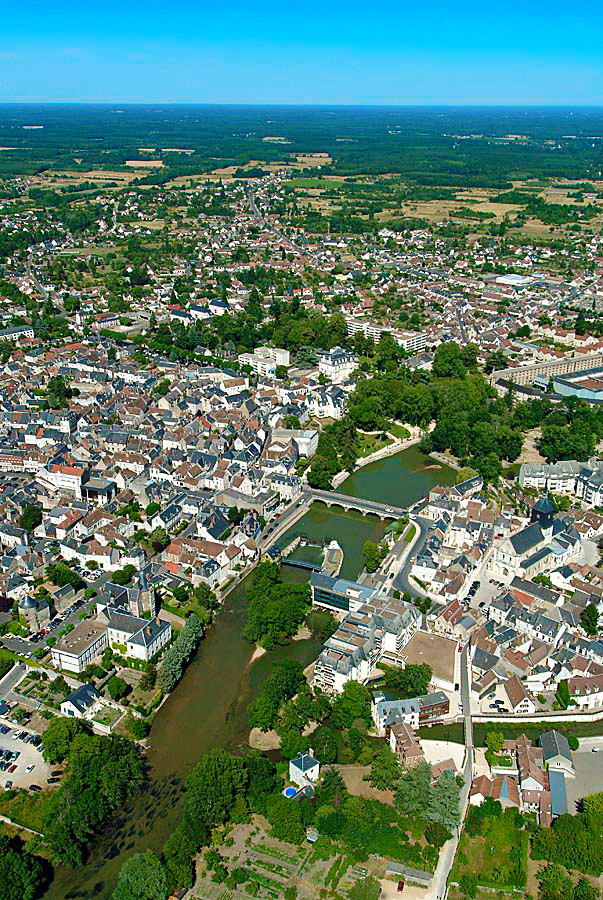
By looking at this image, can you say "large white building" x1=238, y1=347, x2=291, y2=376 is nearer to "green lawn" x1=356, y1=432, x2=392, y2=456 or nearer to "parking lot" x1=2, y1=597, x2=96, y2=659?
"green lawn" x1=356, y1=432, x2=392, y2=456

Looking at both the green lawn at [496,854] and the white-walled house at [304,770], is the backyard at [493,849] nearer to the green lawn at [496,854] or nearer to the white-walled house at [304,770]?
the green lawn at [496,854]

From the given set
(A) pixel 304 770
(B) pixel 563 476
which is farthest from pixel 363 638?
(B) pixel 563 476

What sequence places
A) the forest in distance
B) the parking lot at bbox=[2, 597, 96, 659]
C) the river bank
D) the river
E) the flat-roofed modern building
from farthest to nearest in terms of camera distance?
1. the forest in distance
2. the river bank
3. the parking lot at bbox=[2, 597, 96, 659]
4. the flat-roofed modern building
5. the river

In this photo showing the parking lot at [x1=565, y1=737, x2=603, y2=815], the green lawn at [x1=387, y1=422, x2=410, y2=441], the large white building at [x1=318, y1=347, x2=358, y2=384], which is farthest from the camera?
the large white building at [x1=318, y1=347, x2=358, y2=384]

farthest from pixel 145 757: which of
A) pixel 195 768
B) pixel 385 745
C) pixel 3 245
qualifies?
pixel 3 245

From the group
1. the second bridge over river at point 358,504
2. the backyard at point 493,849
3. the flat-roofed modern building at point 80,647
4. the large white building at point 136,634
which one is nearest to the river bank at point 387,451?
the second bridge over river at point 358,504

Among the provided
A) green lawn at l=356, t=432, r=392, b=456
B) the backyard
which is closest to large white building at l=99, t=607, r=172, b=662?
the backyard

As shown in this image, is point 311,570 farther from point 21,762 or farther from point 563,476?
point 563,476
